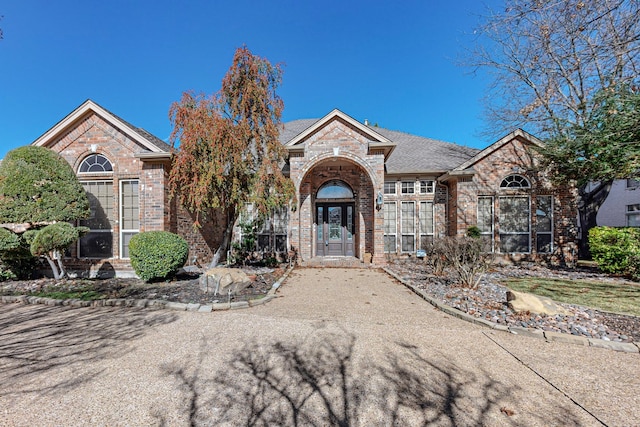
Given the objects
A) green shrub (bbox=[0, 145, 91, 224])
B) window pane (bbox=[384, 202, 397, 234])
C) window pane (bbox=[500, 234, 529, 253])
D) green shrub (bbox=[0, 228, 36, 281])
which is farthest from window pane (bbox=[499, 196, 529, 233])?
green shrub (bbox=[0, 228, 36, 281])

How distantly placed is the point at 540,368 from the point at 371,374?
80.0 inches

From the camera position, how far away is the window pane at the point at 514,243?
11086mm

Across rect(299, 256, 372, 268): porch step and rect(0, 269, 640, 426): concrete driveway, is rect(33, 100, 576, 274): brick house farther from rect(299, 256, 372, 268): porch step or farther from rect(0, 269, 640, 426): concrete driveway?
rect(0, 269, 640, 426): concrete driveway

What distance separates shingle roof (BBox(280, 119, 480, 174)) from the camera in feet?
40.1

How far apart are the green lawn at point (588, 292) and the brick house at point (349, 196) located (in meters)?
1.73

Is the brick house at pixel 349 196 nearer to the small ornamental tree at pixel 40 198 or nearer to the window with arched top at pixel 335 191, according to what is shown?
the window with arched top at pixel 335 191

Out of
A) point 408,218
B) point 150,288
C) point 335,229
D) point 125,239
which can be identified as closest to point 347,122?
point 335,229

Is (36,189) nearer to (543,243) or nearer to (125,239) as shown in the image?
(125,239)

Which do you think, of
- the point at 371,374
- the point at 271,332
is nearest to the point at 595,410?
the point at 371,374

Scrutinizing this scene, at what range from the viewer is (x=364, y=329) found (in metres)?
4.36

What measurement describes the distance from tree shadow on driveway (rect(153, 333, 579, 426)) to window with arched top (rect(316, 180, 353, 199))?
969cm

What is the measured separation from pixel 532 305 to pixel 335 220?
885cm

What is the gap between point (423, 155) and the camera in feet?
44.5

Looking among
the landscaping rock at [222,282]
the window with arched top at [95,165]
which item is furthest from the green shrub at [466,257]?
the window with arched top at [95,165]
